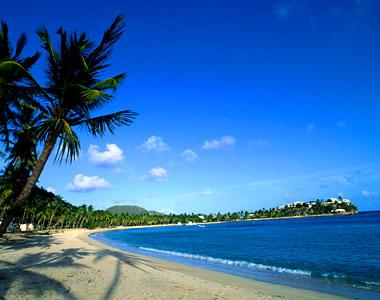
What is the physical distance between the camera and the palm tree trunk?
28.8 ft

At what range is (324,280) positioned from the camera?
15.9 meters

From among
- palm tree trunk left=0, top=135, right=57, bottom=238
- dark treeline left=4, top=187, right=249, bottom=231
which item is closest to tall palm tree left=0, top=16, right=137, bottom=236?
palm tree trunk left=0, top=135, right=57, bottom=238

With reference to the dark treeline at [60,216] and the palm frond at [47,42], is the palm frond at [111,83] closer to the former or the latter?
the palm frond at [47,42]

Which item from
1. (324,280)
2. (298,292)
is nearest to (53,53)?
(298,292)

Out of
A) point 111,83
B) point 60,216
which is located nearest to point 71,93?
point 111,83

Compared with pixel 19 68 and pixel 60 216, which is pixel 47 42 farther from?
pixel 60 216

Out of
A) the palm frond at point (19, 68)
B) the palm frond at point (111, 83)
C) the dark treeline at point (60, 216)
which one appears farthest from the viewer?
the dark treeline at point (60, 216)

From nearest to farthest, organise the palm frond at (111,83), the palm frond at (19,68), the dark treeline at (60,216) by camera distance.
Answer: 1. the palm frond at (19,68)
2. the palm frond at (111,83)
3. the dark treeline at (60,216)

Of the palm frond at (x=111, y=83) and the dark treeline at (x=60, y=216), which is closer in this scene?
the palm frond at (x=111, y=83)

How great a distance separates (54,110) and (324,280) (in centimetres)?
1441

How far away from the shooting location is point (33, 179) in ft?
28.7

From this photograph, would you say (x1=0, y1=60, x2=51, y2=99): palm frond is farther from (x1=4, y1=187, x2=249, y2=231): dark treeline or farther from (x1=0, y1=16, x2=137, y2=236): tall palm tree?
(x1=4, y1=187, x2=249, y2=231): dark treeline

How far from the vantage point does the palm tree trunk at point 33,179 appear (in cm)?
879

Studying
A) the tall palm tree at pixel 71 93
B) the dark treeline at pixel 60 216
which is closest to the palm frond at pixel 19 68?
the tall palm tree at pixel 71 93
